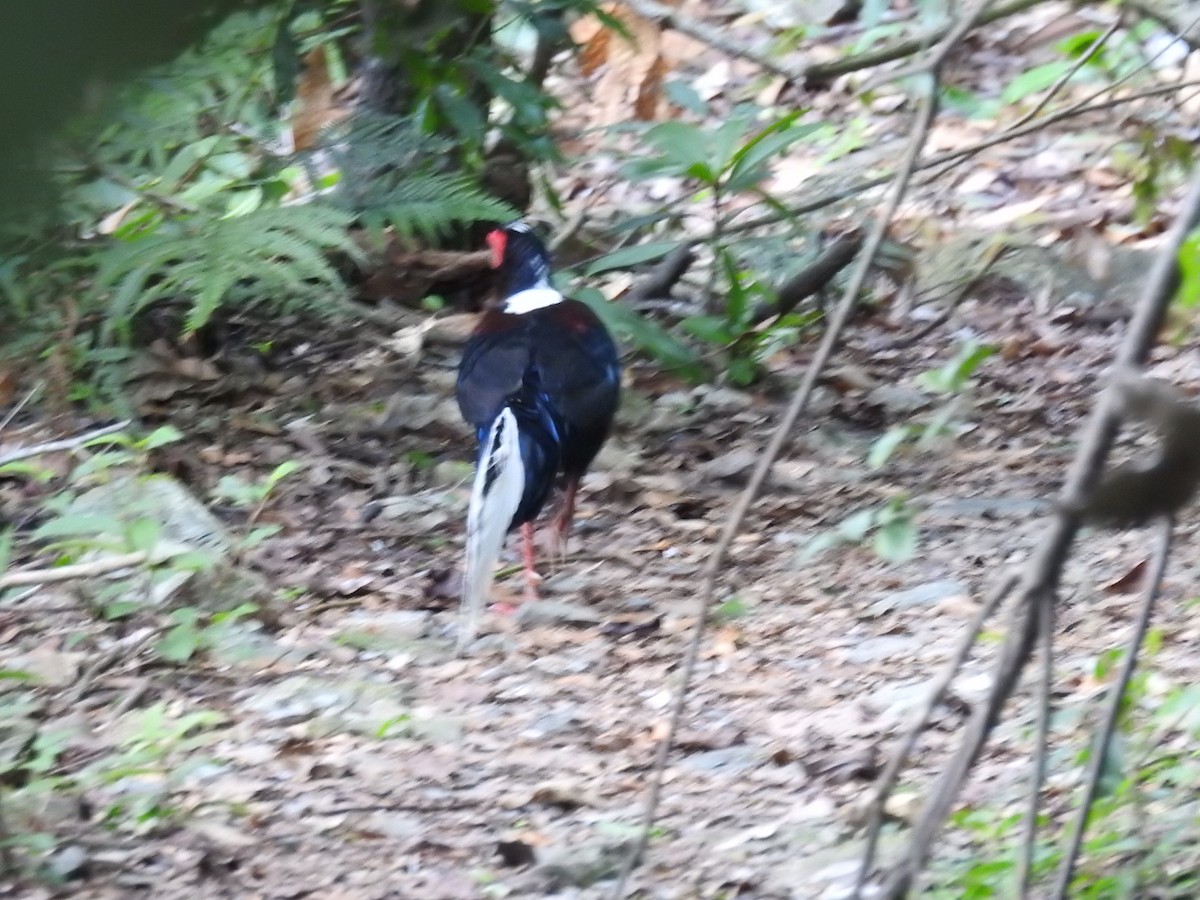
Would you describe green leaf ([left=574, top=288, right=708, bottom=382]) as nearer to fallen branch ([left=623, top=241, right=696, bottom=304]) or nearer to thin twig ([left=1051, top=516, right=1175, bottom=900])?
fallen branch ([left=623, top=241, right=696, bottom=304])

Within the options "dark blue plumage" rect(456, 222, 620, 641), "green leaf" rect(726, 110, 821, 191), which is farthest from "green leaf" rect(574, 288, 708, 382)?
"green leaf" rect(726, 110, 821, 191)

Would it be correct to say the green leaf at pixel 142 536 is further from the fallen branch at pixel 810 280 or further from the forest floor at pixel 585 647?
the fallen branch at pixel 810 280

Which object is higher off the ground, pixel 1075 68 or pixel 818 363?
pixel 818 363

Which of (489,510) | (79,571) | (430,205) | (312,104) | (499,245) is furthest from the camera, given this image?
(312,104)

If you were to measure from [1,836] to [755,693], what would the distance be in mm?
1550

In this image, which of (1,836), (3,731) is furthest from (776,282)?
(1,836)

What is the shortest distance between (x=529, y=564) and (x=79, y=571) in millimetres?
1212

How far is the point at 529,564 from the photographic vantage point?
4.20m

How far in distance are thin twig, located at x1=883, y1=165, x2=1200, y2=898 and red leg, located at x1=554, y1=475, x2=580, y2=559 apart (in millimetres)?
2827

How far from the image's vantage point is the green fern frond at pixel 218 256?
14.5 ft

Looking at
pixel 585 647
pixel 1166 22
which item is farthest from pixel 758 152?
pixel 585 647

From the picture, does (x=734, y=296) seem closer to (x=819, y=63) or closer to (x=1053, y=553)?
(x=819, y=63)

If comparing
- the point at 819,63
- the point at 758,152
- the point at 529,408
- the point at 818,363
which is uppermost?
the point at 818,363

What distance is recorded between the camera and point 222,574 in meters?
3.88
